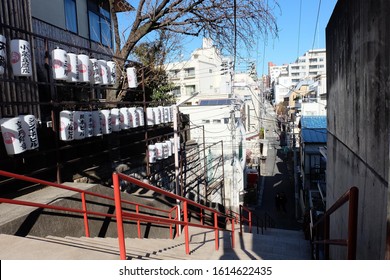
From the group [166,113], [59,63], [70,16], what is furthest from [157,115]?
[70,16]

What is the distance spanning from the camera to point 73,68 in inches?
240

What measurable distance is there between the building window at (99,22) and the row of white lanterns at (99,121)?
5.45 meters

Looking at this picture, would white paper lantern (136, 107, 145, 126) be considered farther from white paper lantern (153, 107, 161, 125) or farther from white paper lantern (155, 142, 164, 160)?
white paper lantern (155, 142, 164, 160)

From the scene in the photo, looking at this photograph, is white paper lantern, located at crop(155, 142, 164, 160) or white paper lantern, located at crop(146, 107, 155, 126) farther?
white paper lantern, located at crop(146, 107, 155, 126)

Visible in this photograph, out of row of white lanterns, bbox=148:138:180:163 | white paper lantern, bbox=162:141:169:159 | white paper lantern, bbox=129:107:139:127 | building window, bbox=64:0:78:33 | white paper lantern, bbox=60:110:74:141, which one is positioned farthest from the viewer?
building window, bbox=64:0:78:33

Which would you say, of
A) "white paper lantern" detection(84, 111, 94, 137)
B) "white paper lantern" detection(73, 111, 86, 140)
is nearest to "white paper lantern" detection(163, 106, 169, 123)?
"white paper lantern" detection(84, 111, 94, 137)

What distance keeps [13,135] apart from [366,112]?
4.75m

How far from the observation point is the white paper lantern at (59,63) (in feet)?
18.6

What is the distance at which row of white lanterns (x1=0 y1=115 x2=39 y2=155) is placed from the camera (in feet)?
14.8

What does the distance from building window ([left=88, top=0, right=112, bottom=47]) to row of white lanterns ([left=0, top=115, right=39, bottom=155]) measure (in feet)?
28.4

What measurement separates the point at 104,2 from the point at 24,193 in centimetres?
1102

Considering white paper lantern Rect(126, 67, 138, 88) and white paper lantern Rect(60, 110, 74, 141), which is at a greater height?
white paper lantern Rect(126, 67, 138, 88)

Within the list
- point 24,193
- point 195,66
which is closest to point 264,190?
point 195,66

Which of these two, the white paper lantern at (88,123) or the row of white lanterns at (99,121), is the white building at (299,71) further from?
the white paper lantern at (88,123)
